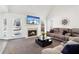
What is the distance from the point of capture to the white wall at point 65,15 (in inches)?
77.8

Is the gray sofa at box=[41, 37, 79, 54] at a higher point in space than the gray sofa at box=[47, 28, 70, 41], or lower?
lower

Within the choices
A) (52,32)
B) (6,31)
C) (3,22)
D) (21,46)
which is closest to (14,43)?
(21,46)

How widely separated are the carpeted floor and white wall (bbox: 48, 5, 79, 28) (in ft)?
A: 1.25

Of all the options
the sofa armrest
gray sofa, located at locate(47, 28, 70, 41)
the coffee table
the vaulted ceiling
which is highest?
the vaulted ceiling

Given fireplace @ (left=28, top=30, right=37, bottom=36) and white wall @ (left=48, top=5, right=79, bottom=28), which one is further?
fireplace @ (left=28, top=30, right=37, bottom=36)

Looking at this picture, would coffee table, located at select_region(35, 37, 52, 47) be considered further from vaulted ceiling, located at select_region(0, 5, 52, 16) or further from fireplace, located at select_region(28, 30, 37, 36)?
vaulted ceiling, located at select_region(0, 5, 52, 16)

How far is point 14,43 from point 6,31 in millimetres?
268

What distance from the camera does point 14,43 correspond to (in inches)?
77.7

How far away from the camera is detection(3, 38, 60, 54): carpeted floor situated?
1980 millimetres

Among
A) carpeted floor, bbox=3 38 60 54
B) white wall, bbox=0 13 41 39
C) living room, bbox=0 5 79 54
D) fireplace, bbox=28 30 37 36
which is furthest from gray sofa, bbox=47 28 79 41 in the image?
white wall, bbox=0 13 41 39

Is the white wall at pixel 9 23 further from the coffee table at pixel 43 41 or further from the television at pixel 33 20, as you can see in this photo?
the coffee table at pixel 43 41

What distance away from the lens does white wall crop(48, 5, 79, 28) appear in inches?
77.8
